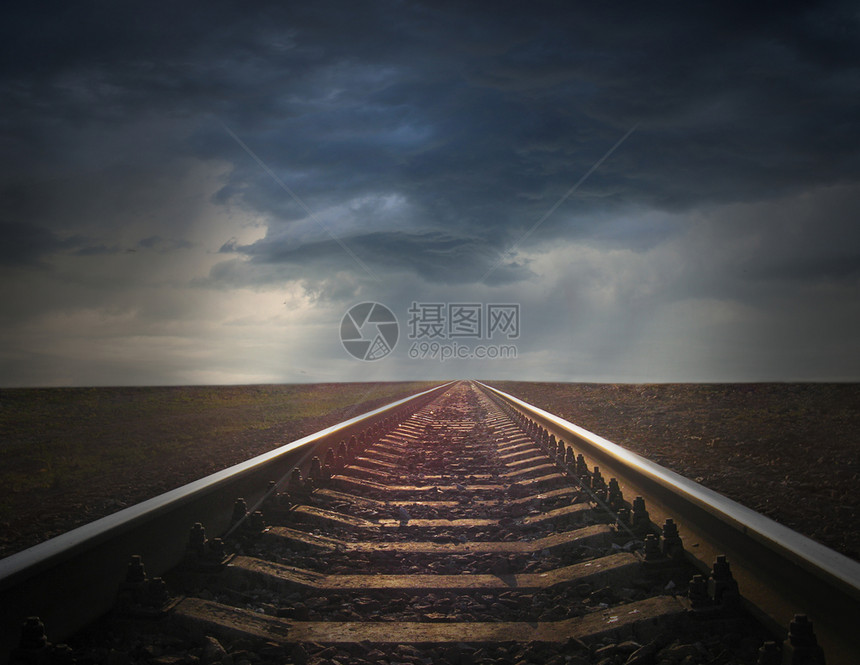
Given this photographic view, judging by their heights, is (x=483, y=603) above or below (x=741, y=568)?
below

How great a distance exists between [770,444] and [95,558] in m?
8.08

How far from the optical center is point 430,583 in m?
3.04

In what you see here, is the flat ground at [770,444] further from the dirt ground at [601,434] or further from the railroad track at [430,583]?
the railroad track at [430,583]

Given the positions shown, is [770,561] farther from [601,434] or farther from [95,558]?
[601,434]

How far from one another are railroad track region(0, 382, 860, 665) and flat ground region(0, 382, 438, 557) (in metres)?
1.79

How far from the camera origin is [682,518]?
3.15 metres

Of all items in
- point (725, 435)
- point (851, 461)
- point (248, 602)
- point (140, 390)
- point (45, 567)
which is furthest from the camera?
point (140, 390)

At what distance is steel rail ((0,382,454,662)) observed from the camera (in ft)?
6.76

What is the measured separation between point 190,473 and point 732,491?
17.7ft

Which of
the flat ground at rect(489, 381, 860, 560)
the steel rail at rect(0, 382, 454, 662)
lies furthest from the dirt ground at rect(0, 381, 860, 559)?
the steel rail at rect(0, 382, 454, 662)

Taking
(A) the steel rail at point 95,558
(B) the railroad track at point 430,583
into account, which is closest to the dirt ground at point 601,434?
(B) the railroad track at point 430,583

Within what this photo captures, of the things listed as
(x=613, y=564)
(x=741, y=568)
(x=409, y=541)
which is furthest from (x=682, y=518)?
(x=409, y=541)

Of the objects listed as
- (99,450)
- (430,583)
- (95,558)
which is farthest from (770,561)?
(99,450)

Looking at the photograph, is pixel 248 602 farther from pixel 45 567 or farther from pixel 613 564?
pixel 613 564
